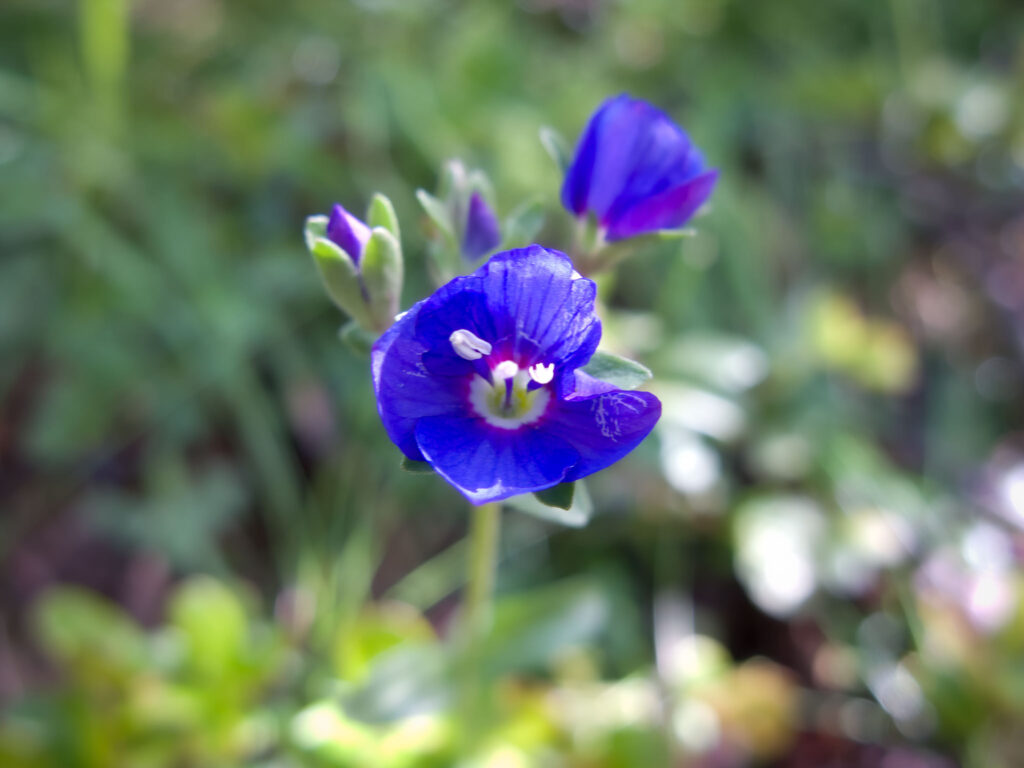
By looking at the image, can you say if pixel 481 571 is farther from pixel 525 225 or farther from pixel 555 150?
pixel 555 150

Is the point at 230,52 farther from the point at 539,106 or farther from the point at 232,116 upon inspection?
the point at 539,106

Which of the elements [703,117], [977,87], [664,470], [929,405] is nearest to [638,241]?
[664,470]

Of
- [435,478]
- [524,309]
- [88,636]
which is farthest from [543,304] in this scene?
[88,636]

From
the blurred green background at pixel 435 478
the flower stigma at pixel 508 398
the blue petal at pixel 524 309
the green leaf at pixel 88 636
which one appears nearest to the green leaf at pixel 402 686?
the blurred green background at pixel 435 478

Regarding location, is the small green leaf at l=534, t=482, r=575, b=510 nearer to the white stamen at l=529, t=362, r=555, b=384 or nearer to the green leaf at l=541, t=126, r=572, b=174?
the white stamen at l=529, t=362, r=555, b=384

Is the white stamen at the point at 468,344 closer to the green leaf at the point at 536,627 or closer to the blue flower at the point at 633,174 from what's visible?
the blue flower at the point at 633,174
